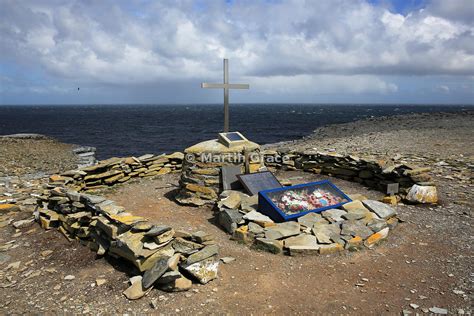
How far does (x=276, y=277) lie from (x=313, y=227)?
1.87 meters

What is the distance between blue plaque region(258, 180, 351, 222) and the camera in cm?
792

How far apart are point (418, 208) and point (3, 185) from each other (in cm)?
1393

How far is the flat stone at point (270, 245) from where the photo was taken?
684 centimetres

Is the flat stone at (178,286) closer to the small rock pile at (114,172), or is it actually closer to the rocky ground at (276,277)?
the rocky ground at (276,277)

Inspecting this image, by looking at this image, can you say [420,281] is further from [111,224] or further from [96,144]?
[96,144]

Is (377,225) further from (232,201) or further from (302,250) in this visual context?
(232,201)

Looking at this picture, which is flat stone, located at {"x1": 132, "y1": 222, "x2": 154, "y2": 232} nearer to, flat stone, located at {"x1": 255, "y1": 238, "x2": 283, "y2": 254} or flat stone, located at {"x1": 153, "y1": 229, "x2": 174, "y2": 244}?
flat stone, located at {"x1": 153, "y1": 229, "x2": 174, "y2": 244}

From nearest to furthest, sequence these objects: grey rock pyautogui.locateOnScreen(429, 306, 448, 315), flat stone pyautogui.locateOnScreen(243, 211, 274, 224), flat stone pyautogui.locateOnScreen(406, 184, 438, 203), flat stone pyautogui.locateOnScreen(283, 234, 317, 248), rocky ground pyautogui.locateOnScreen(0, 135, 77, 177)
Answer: grey rock pyautogui.locateOnScreen(429, 306, 448, 315) → flat stone pyautogui.locateOnScreen(283, 234, 317, 248) → flat stone pyautogui.locateOnScreen(243, 211, 274, 224) → flat stone pyautogui.locateOnScreen(406, 184, 438, 203) → rocky ground pyautogui.locateOnScreen(0, 135, 77, 177)

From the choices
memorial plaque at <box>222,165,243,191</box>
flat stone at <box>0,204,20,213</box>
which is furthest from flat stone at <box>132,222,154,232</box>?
flat stone at <box>0,204,20,213</box>

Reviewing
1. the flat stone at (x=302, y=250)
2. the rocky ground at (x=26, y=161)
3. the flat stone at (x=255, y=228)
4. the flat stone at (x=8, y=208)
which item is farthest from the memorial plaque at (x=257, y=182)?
the rocky ground at (x=26, y=161)

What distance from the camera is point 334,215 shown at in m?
8.03

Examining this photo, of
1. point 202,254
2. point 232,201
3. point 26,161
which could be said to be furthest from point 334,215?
point 26,161

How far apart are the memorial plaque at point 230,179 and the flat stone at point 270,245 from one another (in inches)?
123

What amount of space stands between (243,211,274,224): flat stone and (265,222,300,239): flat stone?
259 mm
